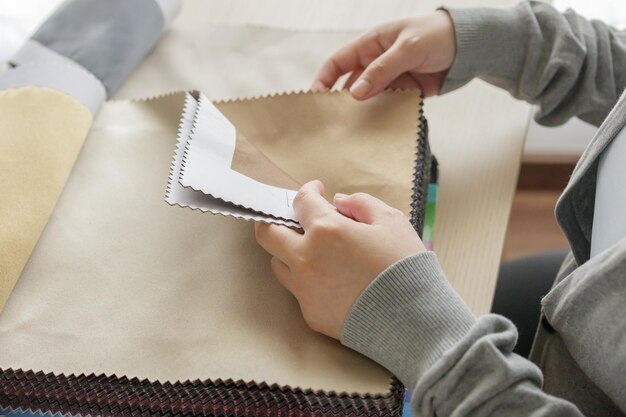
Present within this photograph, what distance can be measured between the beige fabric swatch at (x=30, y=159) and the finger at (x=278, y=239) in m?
0.18

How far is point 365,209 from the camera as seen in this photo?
0.53m

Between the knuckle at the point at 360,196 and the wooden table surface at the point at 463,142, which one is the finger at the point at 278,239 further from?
A: the wooden table surface at the point at 463,142

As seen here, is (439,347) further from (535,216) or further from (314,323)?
(535,216)

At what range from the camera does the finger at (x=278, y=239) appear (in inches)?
20.3

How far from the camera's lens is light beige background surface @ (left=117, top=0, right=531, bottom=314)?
25.1 inches

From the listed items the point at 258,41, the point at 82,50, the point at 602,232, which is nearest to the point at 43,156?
the point at 82,50

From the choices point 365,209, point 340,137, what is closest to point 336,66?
point 340,137

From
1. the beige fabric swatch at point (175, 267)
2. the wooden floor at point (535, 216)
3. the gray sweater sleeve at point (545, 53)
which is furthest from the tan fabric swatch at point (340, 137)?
the wooden floor at point (535, 216)

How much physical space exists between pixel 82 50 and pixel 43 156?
17 cm

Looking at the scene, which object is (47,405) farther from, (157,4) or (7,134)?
(157,4)

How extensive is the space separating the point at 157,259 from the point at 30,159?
15cm

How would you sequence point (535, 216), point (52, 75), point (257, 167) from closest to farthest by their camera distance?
point (257, 167)
point (52, 75)
point (535, 216)

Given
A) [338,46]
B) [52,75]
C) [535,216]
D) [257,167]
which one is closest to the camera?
[257,167]

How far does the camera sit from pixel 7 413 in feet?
1.68
